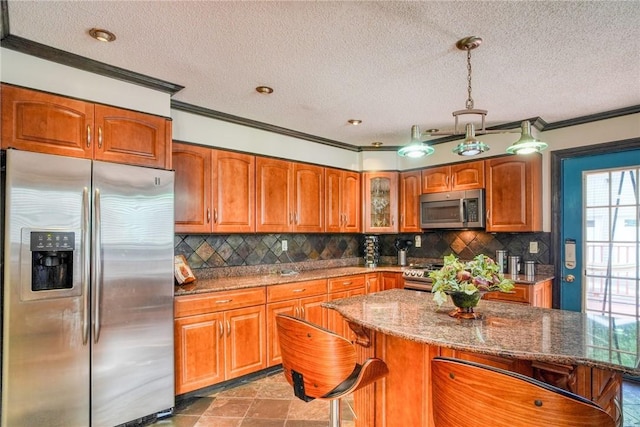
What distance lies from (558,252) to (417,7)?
2989 millimetres

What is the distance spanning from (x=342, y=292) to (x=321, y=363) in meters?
2.34

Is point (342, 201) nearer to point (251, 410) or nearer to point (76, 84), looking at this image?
point (251, 410)

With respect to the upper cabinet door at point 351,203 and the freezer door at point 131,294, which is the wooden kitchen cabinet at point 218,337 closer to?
the freezer door at point 131,294

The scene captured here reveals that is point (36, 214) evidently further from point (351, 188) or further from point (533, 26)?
point (351, 188)

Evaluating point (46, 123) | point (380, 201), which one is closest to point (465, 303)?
point (46, 123)

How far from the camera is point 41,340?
204 cm

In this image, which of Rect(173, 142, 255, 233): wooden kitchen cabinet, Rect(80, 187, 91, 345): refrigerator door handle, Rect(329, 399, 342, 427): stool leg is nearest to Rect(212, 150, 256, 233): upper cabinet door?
Rect(173, 142, 255, 233): wooden kitchen cabinet

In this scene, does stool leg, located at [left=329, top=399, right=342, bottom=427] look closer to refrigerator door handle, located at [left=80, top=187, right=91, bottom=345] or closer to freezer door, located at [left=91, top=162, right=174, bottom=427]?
freezer door, located at [left=91, top=162, right=174, bottom=427]

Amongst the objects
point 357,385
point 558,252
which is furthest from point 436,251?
point 357,385

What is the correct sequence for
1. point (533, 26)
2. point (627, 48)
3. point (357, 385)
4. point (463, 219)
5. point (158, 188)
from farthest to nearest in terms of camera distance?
1. point (463, 219)
2. point (158, 188)
3. point (627, 48)
4. point (533, 26)
5. point (357, 385)

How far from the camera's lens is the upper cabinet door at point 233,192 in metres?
3.30

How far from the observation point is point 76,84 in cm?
231

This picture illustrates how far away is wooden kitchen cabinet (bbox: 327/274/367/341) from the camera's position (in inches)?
148

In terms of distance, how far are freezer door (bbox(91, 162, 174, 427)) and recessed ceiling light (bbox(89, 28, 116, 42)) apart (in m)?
0.74
